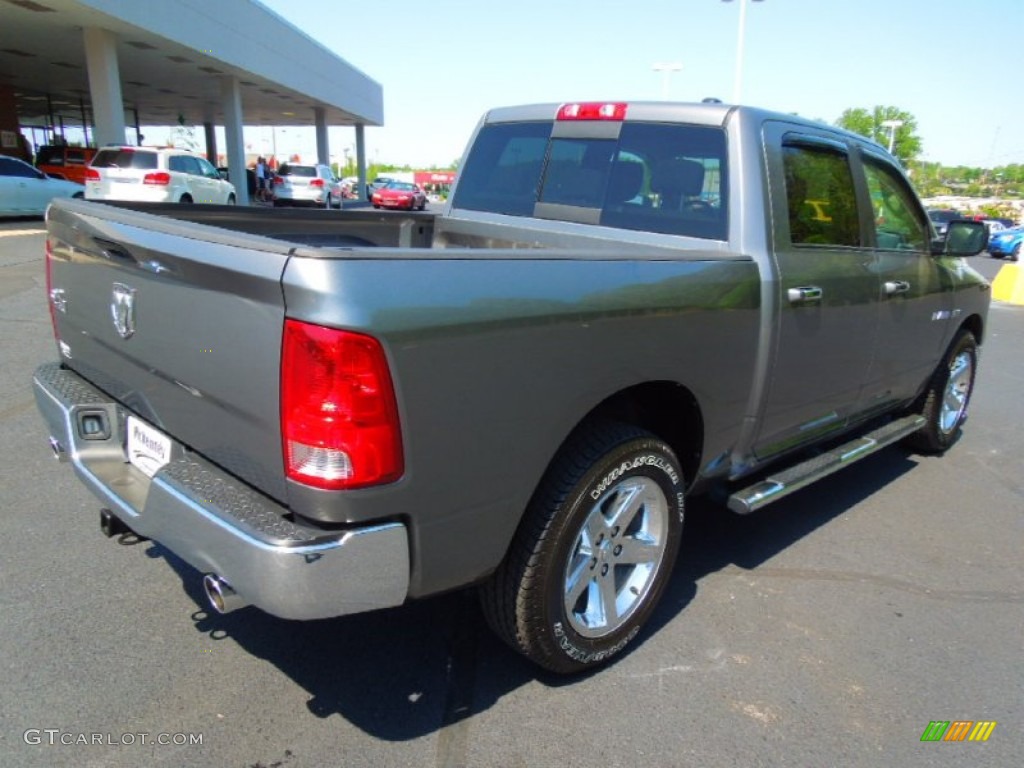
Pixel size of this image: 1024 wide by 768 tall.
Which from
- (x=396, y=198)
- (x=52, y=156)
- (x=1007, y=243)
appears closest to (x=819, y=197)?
(x=52, y=156)

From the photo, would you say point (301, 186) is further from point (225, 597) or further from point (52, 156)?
point (225, 597)

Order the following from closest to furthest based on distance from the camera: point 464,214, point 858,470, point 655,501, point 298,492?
1. point 298,492
2. point 655,501
3. point 464,214
4. point 858,470

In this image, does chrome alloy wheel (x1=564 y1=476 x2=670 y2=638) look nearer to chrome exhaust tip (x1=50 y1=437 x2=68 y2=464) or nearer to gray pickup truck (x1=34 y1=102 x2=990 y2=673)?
gray pickup truck (x1=34 y1=102 x2=990 y2=673)

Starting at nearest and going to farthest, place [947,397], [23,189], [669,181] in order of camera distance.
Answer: [669,181]
[947,397]
[23,189]

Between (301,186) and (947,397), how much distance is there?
27133mm

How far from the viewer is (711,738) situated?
8.05 feet

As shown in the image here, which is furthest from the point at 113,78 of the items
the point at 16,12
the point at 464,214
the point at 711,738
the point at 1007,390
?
the point at 711,738

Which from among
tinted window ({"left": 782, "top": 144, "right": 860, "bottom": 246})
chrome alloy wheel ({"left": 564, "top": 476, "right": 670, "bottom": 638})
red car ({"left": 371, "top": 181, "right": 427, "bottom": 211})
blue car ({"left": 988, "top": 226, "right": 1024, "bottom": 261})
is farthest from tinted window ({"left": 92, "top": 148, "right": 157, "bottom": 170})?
blue car ({"left": 988, "top": 226, "right": 1024, "bottom": 261})

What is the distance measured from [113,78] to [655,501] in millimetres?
22168

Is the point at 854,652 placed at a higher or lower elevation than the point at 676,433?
lower

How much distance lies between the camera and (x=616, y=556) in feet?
9.03

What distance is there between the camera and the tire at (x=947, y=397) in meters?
5.02

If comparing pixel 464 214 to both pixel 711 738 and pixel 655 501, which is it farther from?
pixel 711 738

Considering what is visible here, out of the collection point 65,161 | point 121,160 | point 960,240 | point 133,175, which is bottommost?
point 960,240
